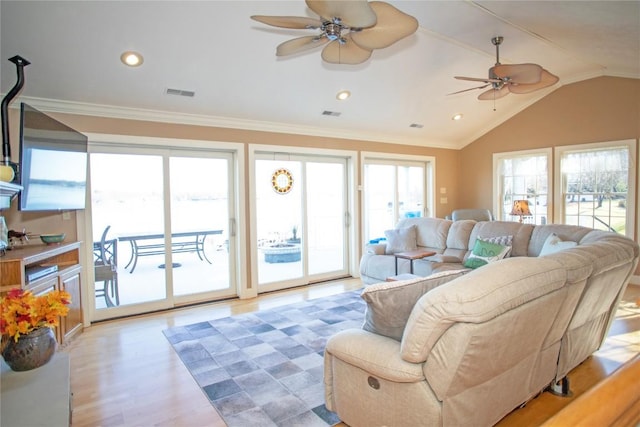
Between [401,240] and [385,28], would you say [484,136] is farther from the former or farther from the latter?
[385,28]

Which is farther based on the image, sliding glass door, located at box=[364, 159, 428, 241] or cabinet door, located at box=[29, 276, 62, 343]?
sliding glass door, located at box=[364, 159, 428, 241]

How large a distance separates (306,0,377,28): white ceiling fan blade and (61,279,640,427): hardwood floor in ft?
8.26

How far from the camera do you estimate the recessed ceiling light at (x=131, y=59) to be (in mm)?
3389

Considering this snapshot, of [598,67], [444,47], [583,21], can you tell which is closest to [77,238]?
[444,47]

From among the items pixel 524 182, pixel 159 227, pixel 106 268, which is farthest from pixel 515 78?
pixel 106 268

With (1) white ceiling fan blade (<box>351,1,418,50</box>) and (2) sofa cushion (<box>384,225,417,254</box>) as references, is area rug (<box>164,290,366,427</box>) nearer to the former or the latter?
(2) sofa cushion (<box>384,225,417,254</box>)

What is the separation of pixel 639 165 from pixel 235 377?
604 centimetres

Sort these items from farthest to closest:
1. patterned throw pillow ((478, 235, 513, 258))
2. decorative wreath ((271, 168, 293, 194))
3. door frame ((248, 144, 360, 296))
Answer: decorative wreath ((271, 168, 293, 194)) < door frame ((248, 144, 360, 296)) < patterned throw pillow ((478, 235, 513, 258))

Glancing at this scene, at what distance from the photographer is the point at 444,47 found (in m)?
4.29

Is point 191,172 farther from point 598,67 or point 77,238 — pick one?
point 598,67

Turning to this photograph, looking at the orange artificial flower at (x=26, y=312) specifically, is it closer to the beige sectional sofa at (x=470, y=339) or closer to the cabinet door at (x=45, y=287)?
the beige sectional sofa at (x=470, y=339)

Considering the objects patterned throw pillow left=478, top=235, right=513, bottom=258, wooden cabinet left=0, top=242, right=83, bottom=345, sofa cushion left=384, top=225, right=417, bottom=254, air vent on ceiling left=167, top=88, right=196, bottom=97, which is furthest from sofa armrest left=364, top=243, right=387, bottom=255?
wooden cabinet left=0, top=242, right=83, bottom=345

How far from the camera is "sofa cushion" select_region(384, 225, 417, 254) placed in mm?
5273

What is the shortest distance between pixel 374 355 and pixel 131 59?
11.2ft
